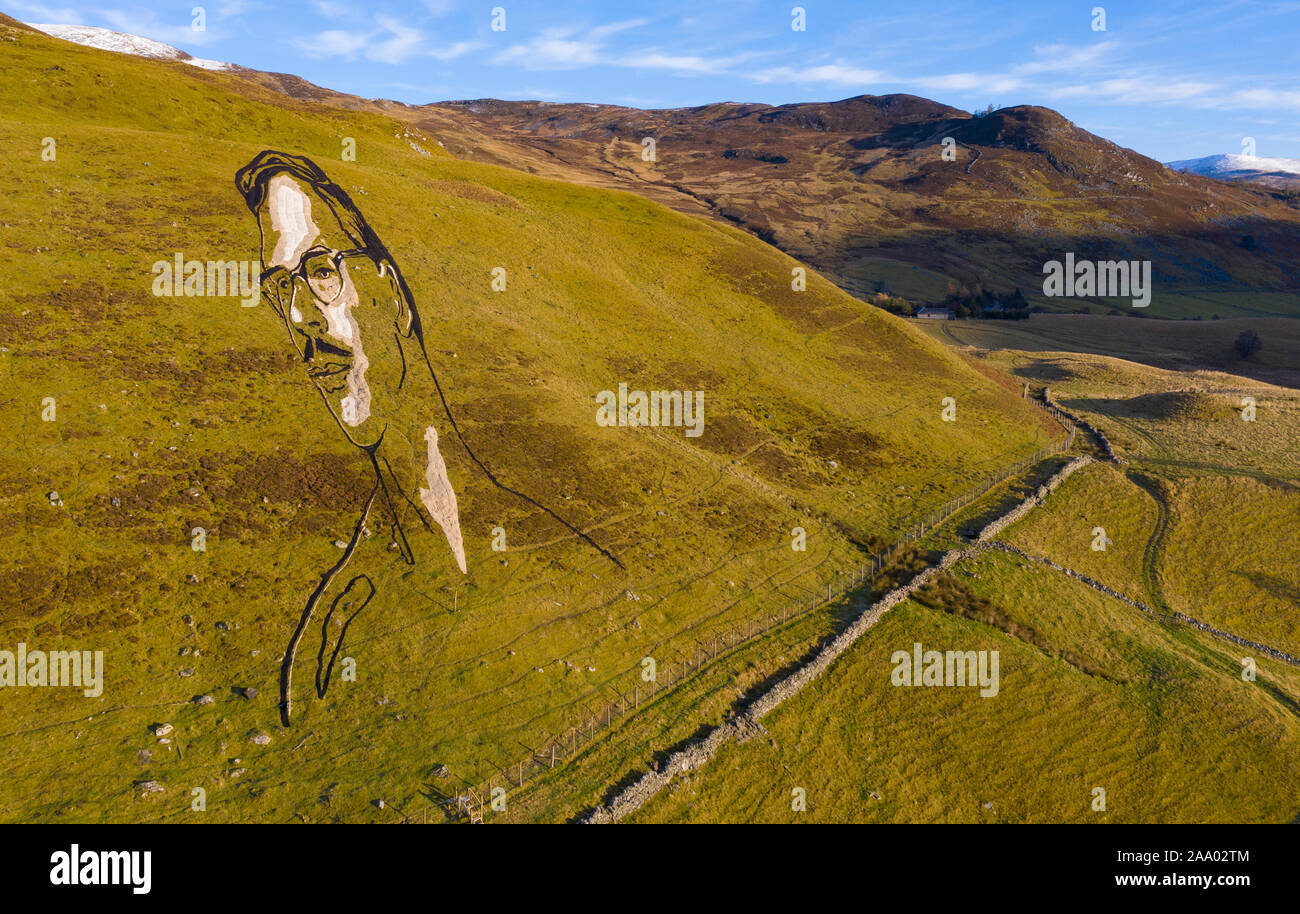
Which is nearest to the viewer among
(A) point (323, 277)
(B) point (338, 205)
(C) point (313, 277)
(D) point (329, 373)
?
(D) point (329, 373)

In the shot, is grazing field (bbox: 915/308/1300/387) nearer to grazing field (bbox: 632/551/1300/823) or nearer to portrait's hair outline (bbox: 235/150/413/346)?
grazing field (bbox: 632/551/1300/823)

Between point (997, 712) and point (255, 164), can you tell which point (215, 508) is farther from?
point (255, 164)

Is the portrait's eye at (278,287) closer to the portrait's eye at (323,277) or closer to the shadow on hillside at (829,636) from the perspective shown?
the portrait's eye at (323,277)

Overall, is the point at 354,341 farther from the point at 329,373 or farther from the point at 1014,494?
the point at 1014,494

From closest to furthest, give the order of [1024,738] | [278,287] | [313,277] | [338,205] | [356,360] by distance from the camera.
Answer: [1024,738], [356,360], [278,287], [313,277], [338,205]

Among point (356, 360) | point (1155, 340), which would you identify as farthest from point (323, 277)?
point (1155, 340)
